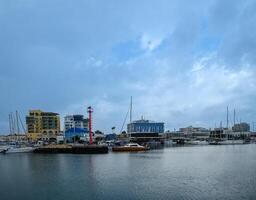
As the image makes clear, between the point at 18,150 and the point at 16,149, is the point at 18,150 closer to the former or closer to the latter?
the point at 18,150

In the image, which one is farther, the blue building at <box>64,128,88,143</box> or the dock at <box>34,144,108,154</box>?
the blue building at <box>64,128,88,143</box>

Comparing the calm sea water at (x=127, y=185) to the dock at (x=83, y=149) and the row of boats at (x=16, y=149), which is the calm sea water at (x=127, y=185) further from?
the row of boats at (x=16, y=149)

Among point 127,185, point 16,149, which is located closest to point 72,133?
point 16,149

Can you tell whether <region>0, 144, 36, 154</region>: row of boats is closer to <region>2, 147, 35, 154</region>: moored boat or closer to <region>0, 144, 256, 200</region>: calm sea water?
<region>2, 147, 35, 154</region>: moored boat

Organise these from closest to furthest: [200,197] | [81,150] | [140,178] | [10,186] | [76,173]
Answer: [200,197] → [10,186] → [140,178] → [76,173] → [81,150]

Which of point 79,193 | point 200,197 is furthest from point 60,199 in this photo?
point 200,197

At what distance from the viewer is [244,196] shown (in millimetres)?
34906

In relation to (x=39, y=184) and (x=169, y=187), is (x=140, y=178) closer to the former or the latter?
(x=169, y=187)

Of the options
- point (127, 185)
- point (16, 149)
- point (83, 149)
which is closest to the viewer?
point (127, 185)

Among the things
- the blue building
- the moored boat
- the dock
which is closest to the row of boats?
the moored boat

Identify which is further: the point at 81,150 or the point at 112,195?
the point at 81,150

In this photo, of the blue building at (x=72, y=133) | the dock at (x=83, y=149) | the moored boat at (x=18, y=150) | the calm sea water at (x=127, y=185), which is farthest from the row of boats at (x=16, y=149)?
the calm sea water at (x=127, y=185)

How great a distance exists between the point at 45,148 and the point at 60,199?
90.2 m

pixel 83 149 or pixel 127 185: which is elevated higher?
pixel 83 149
